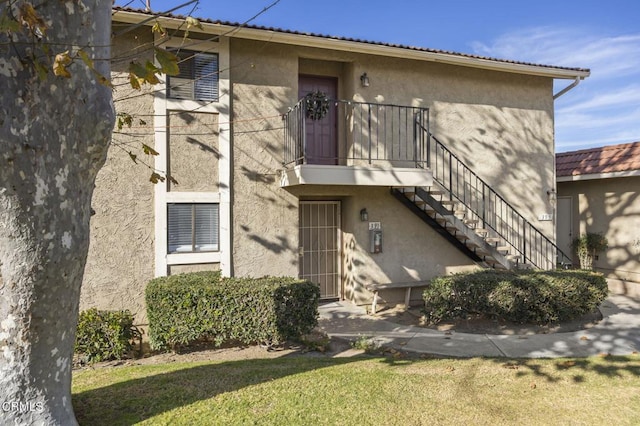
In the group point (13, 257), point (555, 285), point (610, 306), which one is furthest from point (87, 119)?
point (610, 306)

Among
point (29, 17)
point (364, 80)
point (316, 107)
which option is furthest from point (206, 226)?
point (29, 17)

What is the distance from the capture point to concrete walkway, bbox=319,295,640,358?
6.20m

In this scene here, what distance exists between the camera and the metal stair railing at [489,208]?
988cm

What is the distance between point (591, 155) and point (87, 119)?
13.7 meters

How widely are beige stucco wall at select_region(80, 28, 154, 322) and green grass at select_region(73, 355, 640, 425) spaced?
2341 millimetres

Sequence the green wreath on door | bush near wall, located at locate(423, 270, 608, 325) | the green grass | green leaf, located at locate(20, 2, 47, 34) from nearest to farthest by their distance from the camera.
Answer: green leaf, located at locate(20, 2, 47, 34) < the green grass < bush near wall, located at locate(423, 270, 608, 325) < the green wreath on door

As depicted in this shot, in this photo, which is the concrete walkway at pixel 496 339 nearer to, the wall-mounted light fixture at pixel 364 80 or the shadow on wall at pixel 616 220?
the shadow on wall at pixel 616 220

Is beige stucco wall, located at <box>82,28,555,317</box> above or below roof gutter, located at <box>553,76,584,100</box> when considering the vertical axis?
below

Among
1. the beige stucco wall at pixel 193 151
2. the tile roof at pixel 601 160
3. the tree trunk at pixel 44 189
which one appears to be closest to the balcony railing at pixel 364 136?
the beige stucco wall at pixel 193 151

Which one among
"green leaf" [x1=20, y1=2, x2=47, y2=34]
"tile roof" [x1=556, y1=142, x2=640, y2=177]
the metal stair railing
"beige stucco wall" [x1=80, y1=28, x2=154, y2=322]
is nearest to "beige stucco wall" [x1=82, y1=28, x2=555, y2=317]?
"beige stucco wall" [x1=80, y1=28, x2=154, y2=322]

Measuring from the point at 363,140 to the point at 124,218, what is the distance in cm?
520

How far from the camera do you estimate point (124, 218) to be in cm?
753

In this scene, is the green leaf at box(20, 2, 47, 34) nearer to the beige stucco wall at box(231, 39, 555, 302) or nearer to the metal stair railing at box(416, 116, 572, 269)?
the beige stucco wall at box(231, 39, 555, 302)

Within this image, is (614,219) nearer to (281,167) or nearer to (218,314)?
(281,167)
